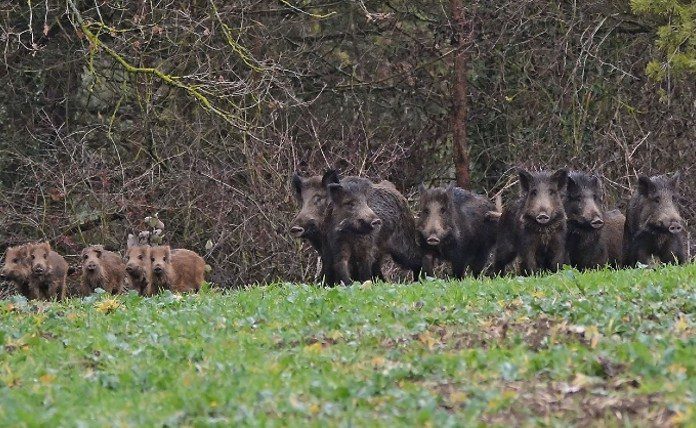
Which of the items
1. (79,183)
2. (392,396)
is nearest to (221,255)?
(79,183)

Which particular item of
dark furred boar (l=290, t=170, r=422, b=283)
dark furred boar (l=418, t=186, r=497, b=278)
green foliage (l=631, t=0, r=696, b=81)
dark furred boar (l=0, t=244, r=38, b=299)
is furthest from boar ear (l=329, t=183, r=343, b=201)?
green foliage (l=631, t=0, r=696, b=81)

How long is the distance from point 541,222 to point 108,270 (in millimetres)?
6017

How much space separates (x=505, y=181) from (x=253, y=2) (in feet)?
18.8

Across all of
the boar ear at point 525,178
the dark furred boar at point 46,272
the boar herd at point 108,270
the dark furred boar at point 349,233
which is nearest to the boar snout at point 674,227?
the boar ear at point 525,178

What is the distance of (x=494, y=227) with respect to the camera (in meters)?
18.1

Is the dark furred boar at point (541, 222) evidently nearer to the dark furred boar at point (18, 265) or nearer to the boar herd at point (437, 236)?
the boar herd at point (437, 236)

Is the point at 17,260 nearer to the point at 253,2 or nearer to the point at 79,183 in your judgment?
the point at 79,183

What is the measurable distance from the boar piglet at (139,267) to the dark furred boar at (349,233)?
7.85 ft

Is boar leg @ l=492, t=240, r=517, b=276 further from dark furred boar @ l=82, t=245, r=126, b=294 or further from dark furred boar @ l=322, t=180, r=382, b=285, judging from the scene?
dark furred boar @ l=82, t=245, r=126, b=294

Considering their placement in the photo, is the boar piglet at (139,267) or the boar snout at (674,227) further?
the boar piglet at (139,267)

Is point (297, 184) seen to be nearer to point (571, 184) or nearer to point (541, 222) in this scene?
point (541, 222)

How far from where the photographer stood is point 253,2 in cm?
2212

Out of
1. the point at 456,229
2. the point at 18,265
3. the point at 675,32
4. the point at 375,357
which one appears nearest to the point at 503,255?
the point at 456,229

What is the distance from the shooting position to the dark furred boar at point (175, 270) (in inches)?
683
